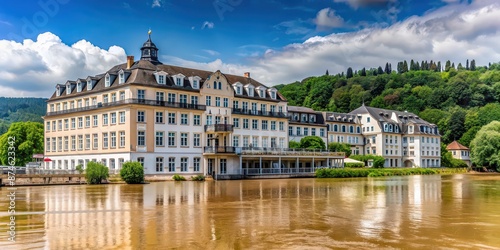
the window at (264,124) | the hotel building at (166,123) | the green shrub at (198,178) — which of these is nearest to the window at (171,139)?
the hotel building at (166,123)

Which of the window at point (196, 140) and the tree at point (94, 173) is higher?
the window at point (196, 140)

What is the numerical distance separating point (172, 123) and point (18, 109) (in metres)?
66.8

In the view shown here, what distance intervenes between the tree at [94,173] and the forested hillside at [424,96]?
87563mm

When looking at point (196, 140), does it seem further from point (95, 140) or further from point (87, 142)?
point (87, 142)

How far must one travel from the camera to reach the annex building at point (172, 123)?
5281 cm

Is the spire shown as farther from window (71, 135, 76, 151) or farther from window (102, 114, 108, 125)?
window (71, 135, 76, 151)

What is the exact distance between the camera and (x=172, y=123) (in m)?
55.2

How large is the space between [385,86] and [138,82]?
9973 cm

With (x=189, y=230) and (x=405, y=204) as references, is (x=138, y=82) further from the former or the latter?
(x=189, y=230)

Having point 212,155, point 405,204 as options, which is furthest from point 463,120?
point 405,204

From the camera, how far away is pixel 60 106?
61531mm

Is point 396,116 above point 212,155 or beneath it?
above

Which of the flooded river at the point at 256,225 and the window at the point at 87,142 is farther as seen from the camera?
the window at the point at 87,142

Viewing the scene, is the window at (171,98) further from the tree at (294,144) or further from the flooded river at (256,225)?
the flooded river at (256,225)
